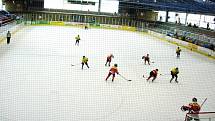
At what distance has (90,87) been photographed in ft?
19.6

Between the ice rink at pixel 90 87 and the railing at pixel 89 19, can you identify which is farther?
the railing at pixel 89 19

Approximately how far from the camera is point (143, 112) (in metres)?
4.75

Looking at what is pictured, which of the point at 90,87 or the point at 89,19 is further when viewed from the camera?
the point at 89,19

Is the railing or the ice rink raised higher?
the railing

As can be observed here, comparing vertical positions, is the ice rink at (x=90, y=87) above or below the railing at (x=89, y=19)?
below

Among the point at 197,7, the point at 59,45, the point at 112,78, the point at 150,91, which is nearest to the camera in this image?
the point at 150,91

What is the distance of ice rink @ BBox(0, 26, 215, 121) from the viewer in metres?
4.53

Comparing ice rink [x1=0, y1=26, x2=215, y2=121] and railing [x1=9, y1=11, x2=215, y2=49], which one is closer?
ice rink [x1=0, y1=26, x2=215, y2=121]

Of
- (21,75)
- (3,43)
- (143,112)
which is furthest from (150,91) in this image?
(3,43)

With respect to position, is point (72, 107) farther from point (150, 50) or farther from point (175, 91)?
point (150, 50)

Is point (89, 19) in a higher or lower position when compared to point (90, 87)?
higher

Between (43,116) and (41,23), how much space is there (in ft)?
47.4

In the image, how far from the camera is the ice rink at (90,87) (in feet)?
14.9

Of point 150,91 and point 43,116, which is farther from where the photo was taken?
point 150,91
